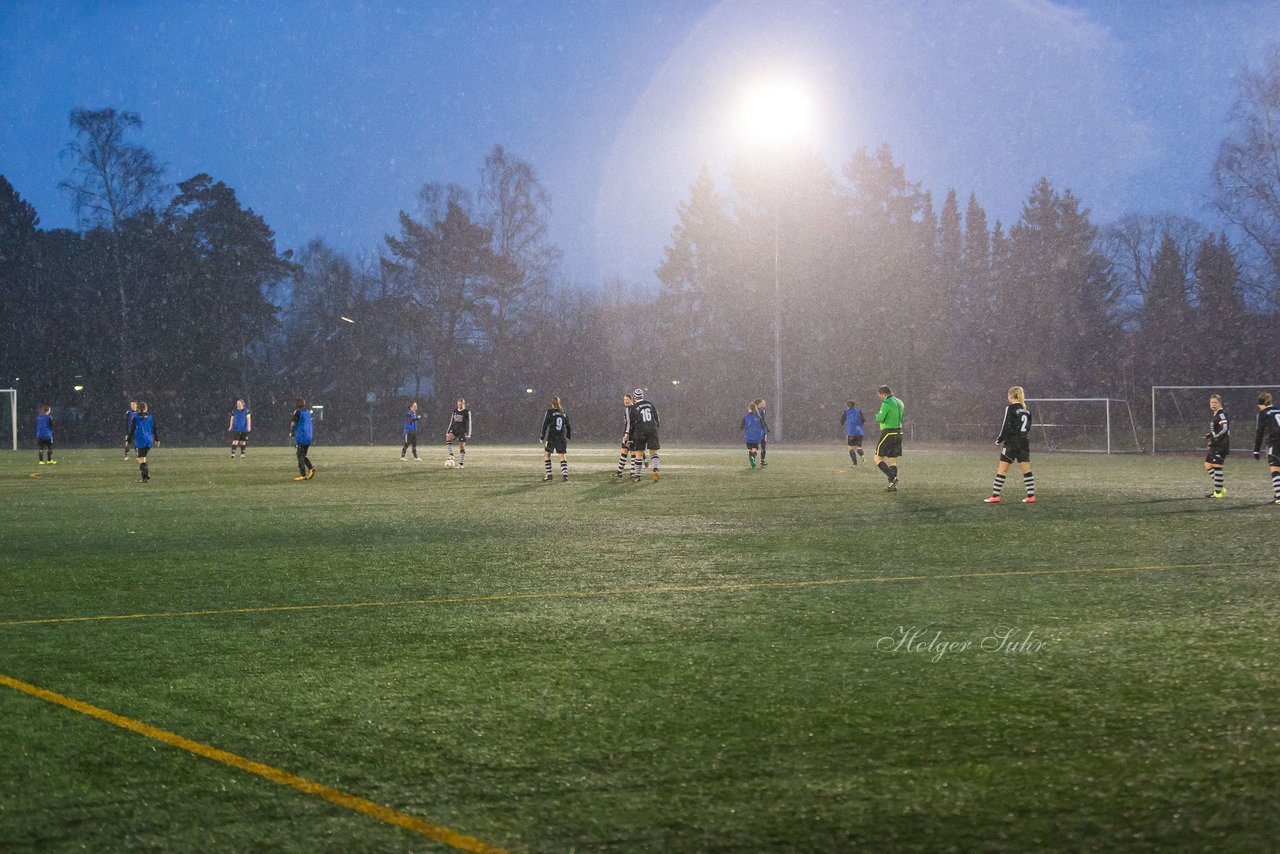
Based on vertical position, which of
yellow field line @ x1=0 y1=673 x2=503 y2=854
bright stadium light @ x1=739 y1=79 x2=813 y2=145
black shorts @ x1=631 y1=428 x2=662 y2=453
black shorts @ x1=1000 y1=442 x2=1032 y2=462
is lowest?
yellow field line @ x1=0 y1=673 x2=503 y2=854

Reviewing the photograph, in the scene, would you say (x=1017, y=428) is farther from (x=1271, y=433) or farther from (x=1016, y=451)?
(x=1271, y=433)

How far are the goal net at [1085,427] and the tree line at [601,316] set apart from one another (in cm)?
797

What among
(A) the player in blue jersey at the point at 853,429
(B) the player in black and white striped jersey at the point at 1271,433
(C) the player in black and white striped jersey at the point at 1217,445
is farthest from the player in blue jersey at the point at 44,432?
(B) the player in black and white striped jersey at the point at 1271,433

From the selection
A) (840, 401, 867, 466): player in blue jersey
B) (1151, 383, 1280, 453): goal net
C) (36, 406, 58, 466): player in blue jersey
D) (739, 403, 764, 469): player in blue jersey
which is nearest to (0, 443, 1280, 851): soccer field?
(739, 403, 764, 469): player in blue jersey

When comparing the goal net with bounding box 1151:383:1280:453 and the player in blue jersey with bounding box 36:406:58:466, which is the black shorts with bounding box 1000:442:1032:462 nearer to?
the goal net with bounding box 1151:383:1280:453

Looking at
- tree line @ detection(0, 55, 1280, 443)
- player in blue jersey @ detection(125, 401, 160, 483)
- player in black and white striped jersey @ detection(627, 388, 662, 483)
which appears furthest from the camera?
tree line @ detection(0, 55, 1280, 443)

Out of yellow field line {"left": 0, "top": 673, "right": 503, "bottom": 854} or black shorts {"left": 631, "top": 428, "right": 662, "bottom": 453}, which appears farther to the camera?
black shorts {"left": 631, "top": 428, "right": 662, "bottom": 453}

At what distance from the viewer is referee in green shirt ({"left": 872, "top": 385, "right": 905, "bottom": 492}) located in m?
21.5

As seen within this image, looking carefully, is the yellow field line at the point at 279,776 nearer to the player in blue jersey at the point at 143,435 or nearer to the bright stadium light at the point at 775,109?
the player in blue jersey at the point at 143,435

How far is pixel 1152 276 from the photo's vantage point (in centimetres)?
6850

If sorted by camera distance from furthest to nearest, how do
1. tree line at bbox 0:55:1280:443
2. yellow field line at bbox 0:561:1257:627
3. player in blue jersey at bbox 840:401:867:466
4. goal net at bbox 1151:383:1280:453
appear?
tree line at bbox 0:55:1280:443
goal net at bbox 1151:383:1280:453
player in blue jersey at bbox 840:401:867:466
yellow field line at bbox 0:561:1257:627

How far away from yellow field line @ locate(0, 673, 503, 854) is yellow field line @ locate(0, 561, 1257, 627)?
2378 millimetres

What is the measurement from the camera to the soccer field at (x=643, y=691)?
4.13 m

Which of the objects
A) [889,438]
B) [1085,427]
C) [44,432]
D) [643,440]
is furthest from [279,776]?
[1085,427]
